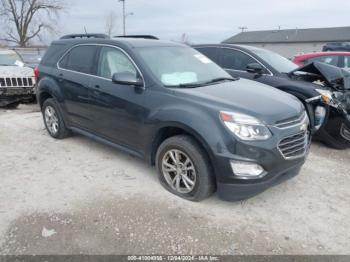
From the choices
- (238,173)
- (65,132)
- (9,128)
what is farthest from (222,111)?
(9,128)

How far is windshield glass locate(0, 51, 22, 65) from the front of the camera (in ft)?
30.2

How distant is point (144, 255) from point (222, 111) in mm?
1542

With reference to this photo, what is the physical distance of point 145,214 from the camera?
3.37m

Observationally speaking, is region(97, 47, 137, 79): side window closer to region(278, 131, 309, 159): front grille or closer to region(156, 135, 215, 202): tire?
region(156, 135, 215, 202): tire

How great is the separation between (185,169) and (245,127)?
0.84m

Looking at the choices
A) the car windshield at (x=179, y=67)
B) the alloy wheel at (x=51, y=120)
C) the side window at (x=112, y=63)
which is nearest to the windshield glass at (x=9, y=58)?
the alloy wheel at (x=51, y=120)


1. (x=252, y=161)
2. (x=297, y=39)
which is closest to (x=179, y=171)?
(x=252, y=161)

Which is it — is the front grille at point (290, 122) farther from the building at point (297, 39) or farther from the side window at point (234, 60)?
the building at point (297, 39)

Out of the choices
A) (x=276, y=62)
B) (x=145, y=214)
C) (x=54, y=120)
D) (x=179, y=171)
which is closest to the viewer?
Answer: (x=145, y=214)

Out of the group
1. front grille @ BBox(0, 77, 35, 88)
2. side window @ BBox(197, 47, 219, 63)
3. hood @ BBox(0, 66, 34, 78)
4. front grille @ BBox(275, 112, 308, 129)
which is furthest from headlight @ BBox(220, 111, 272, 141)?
hood @ BBox(0, 66, 34, 78)

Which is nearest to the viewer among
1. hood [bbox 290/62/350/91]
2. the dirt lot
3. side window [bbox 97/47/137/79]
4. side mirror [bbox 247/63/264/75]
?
the dirt lot

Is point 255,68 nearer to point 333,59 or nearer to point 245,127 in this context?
point 245,127

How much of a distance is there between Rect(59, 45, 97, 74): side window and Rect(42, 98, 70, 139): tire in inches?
29.0

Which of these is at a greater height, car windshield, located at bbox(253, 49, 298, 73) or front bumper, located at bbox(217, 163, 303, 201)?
car windshield, located at bbox(253, 49, 298, 73)
